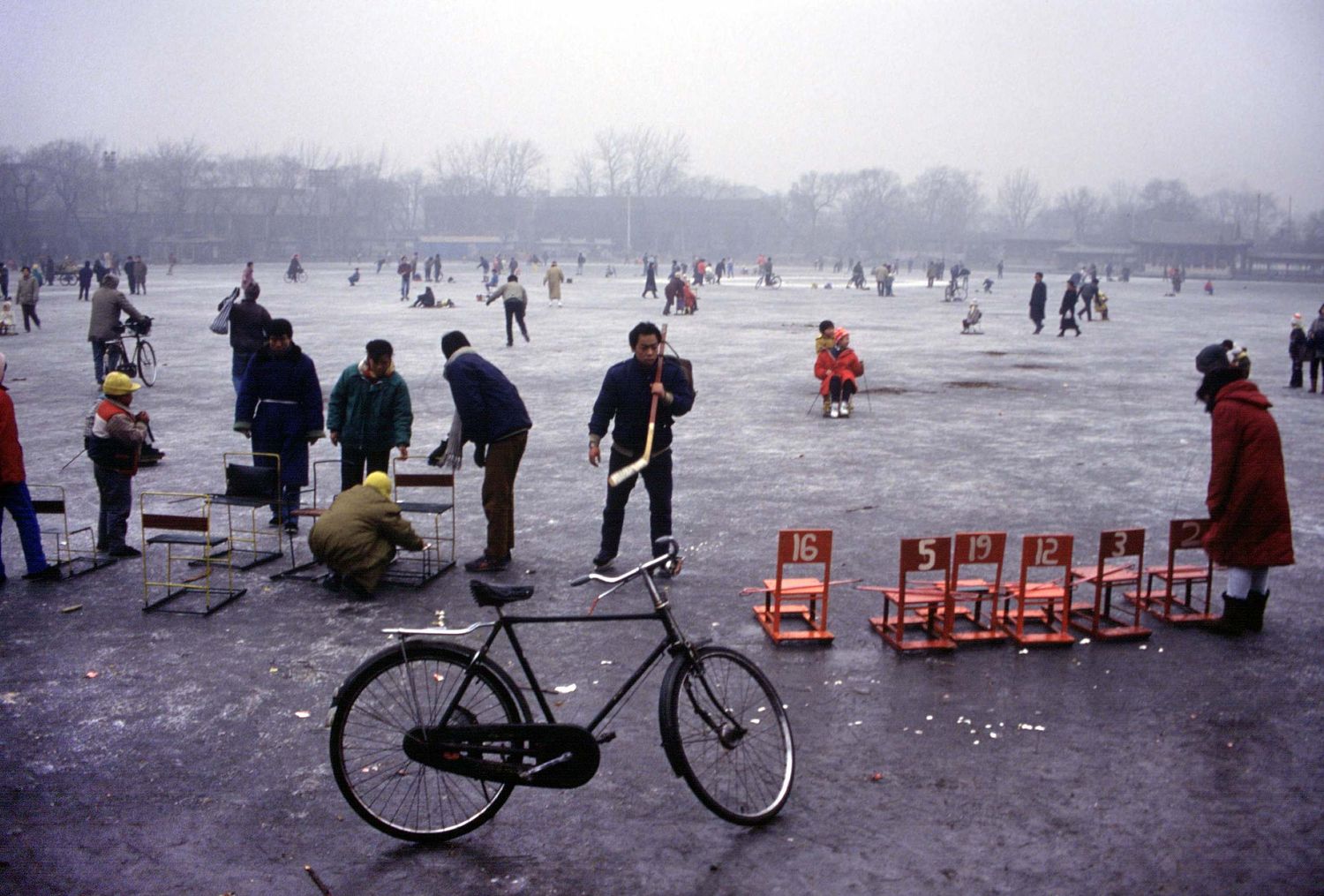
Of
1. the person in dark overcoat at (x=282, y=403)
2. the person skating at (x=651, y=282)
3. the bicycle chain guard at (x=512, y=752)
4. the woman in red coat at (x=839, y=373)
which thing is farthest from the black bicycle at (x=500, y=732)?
the person skating at (x=651, y=282)

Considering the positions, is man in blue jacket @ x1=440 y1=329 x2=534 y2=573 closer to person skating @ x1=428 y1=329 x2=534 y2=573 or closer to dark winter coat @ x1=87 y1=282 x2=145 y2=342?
person skating @ x1=428 y1=329 x2=534 y2=573

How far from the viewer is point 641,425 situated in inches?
295

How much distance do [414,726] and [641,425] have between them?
3673mm

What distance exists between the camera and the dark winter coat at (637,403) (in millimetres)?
7445

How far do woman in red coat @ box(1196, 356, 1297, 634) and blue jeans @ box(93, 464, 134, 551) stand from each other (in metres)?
7.54

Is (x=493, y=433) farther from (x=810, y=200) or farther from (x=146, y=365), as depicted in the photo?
(x=810, y=200)

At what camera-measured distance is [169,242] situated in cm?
8719

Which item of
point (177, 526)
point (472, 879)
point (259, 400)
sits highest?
point (259, 400)

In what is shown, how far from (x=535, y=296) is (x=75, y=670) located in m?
39.6

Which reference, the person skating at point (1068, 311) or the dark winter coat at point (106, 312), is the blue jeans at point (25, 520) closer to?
the dark winter coat at point (106, 312)

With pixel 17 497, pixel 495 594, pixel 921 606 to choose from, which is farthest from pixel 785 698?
pixel 17 497

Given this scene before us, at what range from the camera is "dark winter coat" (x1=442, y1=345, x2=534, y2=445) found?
24.7 ft

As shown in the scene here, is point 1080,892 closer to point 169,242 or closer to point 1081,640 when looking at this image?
point 1081,640

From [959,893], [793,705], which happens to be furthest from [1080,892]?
[793,705]
